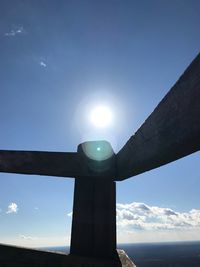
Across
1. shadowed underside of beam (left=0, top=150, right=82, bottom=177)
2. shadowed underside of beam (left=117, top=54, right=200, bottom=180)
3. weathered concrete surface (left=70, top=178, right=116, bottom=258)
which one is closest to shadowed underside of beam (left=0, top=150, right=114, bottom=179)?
shadowed underside of beam (left=0, top=150, right=82, bottom=177)

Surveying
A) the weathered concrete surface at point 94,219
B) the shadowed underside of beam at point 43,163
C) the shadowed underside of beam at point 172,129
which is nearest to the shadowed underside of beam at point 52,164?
the shadowed underside of beam at point 43,163

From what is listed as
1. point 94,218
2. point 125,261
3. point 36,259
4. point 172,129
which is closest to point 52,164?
point 94,218

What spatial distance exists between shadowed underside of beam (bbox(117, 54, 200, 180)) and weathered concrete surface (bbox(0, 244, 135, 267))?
0.83 m

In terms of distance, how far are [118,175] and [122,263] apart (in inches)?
27.6

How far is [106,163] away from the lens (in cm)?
253

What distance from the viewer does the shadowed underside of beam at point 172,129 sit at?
3.98ft

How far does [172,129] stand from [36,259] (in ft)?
5.53

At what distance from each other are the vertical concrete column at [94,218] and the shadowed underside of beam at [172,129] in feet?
1.78

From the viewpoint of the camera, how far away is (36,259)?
2.41 meters

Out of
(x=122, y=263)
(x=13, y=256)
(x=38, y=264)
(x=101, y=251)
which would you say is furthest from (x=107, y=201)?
(x=13, y=256)

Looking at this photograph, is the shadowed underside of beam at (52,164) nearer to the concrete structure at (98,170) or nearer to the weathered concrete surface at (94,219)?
the concrete structure at (98,170)

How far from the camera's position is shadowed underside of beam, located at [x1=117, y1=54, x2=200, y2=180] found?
121 cm

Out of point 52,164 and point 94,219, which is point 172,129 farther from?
point 52,164

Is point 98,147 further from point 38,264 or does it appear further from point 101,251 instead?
point 38,264
